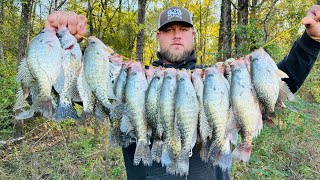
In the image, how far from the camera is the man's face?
352 cm

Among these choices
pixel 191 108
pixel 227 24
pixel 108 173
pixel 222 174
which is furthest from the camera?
pixel 227 24

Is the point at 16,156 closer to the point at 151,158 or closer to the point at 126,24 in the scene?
the point at 151,158

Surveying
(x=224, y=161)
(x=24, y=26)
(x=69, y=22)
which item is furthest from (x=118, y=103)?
(x=24, y=26)

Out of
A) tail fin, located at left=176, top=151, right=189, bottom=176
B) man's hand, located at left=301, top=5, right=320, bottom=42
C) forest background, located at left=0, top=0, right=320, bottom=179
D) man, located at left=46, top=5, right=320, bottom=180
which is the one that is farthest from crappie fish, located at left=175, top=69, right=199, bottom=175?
forest background, located at left=0, top=0, right=320, bottom=179

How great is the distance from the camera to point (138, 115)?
2.45 m

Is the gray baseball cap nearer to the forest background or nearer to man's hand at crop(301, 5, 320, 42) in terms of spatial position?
man's hand at crop(301, 5, 320, 42)

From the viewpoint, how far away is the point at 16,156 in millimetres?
6168

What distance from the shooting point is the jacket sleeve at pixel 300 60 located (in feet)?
9.32

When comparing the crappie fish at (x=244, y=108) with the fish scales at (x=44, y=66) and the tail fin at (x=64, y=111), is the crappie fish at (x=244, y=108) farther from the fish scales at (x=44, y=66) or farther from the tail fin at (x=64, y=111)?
the fish scales at (x=44, y=66)

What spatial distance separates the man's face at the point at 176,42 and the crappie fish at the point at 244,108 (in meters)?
1.03

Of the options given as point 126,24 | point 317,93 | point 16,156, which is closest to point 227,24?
point 317,93

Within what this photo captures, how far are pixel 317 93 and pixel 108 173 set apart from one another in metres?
6.27

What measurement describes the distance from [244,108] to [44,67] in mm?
1385

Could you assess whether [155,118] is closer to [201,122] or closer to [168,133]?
[168,133]
